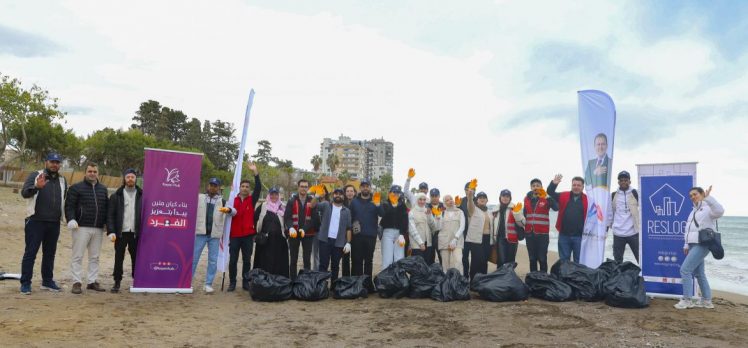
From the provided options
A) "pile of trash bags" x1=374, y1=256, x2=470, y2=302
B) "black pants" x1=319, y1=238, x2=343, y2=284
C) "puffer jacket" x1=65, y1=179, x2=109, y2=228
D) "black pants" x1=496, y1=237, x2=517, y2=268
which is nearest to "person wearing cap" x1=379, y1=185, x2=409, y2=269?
"pile of trash bags" x1=374, y1=256, x2=470, y2=302

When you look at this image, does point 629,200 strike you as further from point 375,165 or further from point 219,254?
point 375,165

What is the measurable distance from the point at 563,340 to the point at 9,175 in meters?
58.1

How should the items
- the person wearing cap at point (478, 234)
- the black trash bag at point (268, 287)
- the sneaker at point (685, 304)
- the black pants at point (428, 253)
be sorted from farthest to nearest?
1. the black pants at point (428, 253)
2. the person wearing cap at point (478, 234)
3. the black trash bag at point (268, 287)
4. the sneaker at point (685, 304)

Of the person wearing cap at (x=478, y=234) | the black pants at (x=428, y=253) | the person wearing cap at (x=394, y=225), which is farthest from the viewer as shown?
the black pants at (x=428, y=253)

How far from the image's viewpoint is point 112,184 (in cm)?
3978

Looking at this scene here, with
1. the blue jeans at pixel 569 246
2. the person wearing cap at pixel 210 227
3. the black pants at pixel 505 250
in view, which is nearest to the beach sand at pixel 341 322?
the person wearing cap at pixel 210 227

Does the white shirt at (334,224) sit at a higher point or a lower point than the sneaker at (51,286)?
higher

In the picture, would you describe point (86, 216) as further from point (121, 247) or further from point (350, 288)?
point (350, 288)

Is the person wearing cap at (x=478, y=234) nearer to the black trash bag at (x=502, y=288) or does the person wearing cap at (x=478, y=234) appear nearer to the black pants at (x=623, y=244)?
the black trash bag at (x=502, y=288)

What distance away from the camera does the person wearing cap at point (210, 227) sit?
23.4 feet

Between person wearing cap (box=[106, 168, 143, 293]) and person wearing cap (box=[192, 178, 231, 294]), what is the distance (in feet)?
2.69

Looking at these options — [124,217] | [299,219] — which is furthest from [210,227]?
[299,219]

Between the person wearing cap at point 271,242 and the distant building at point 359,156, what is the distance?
100 metres

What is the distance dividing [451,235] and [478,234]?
46 centimetres
